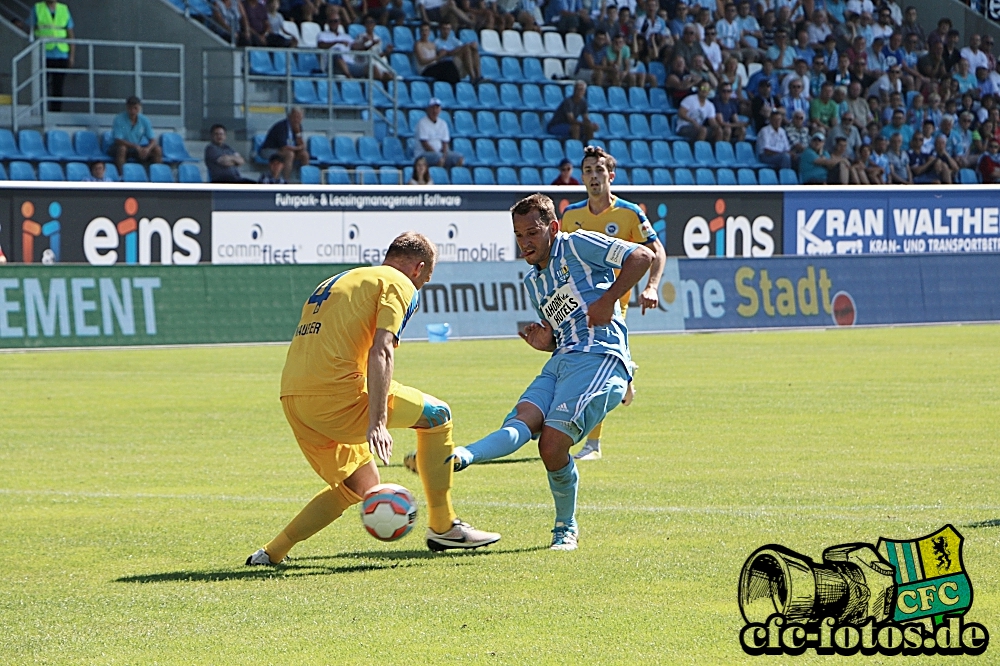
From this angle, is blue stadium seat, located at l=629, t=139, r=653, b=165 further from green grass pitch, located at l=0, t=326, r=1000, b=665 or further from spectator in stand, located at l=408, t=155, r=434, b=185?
green grass pitch, located at l=0, t=326, r=1000, b=665

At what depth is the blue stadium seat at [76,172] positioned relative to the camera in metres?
26.1

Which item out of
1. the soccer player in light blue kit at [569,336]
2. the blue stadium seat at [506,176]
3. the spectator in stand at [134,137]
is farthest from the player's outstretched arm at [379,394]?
the blue stadium seat at [506,176]

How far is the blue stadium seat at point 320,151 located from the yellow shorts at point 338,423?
21.6m

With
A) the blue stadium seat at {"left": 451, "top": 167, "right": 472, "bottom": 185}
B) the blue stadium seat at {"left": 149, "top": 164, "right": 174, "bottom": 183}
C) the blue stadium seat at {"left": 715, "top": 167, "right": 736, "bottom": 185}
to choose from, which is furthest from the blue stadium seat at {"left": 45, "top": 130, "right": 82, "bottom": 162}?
the blue stadium seat at {"left": 715, "top": 167, "right": 736, "bottom": 185}

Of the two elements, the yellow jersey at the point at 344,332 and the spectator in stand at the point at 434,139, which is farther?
the spectator in stand at the point at 434,139

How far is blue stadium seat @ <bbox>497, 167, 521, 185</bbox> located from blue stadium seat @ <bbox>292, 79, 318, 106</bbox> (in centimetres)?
373

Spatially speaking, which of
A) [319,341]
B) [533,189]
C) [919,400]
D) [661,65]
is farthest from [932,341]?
[319,341]

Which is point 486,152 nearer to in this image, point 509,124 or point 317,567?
point 509,124

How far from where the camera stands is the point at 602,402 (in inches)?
332

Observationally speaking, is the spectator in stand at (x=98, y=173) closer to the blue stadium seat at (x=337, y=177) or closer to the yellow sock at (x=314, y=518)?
the blue stadium seat at (x=337, y=177)

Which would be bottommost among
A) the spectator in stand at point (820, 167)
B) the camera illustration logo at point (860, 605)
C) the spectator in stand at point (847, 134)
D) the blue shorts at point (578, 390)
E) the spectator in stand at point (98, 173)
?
the camera illustration logo at point (860, 605)

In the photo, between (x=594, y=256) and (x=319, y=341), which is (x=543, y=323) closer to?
(x=594, y=256)

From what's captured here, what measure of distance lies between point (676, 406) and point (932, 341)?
35.1 ft

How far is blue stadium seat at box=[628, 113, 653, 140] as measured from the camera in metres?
33.8
